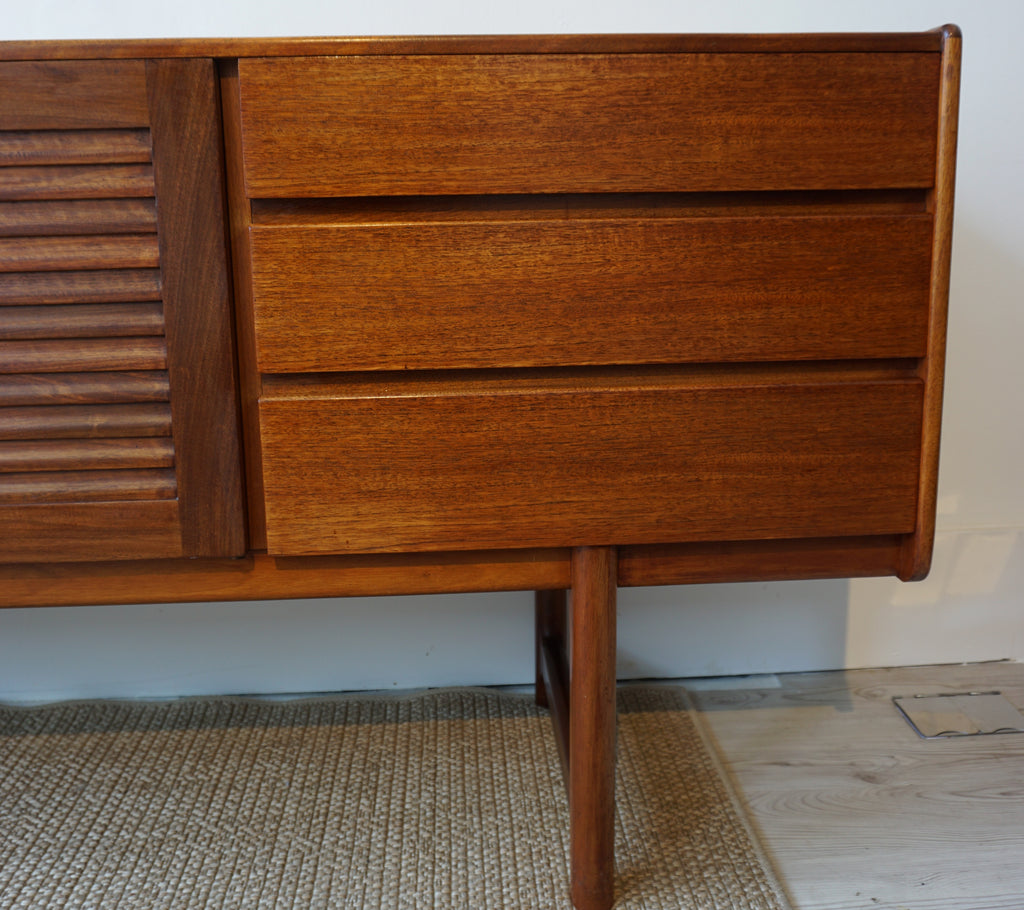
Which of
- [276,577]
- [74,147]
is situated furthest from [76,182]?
[276,577]

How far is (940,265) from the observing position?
2.47 ft

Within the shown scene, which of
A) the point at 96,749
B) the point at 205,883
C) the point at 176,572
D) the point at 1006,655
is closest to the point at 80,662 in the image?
the point at 96,749

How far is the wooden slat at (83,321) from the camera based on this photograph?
0.74m

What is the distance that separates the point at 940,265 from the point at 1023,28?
736 mm

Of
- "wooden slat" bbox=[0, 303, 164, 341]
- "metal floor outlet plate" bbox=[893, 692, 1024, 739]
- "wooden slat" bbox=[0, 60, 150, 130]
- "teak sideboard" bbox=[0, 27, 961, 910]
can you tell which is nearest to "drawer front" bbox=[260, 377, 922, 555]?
"teak sideboard" bbox=[0, 27, 961, 910]

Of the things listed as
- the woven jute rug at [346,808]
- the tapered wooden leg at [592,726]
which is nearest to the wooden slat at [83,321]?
the tapered wooden leg at [592,726]

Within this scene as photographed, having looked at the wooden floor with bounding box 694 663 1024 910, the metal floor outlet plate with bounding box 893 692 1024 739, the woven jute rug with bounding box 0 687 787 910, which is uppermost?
the woven jute rug with bounding box 0 687 787 910

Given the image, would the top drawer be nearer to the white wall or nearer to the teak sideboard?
the teak sideboard

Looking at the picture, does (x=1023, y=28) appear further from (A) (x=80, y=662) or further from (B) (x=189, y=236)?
(A) (x=80, y=662)

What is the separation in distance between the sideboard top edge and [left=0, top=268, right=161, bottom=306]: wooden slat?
0.52 ft

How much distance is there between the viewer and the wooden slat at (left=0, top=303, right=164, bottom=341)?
0.74 metres

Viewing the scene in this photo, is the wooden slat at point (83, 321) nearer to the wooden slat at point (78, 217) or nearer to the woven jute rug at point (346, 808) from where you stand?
the wooden slat at point (78, 217)

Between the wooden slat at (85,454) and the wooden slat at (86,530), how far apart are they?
31 millimetres

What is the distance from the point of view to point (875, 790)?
1095mm
